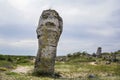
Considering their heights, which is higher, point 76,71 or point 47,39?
point 47,39

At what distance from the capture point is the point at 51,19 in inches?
1155

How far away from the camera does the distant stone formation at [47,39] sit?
28.7 m

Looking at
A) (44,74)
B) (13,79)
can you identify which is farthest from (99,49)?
(13,79)

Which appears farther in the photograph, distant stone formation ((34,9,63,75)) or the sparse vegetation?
distant stone formation ((34,9,63,75))

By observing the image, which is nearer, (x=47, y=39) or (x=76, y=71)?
(x=47, y=39)

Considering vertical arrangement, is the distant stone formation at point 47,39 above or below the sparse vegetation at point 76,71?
above

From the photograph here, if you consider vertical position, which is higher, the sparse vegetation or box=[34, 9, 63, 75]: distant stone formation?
box=[34, 9, 63, 75]: distant stone formation

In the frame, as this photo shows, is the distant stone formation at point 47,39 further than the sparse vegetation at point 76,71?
Yes

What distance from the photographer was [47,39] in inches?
1139

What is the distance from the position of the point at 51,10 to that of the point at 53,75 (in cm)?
573

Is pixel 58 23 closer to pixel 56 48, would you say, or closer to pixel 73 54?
pixel 56 48

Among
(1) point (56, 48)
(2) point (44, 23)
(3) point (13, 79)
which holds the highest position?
(2) point (44, 23)

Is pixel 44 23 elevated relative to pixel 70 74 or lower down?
elevated

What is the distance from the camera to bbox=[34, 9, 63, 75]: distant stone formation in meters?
28.7
